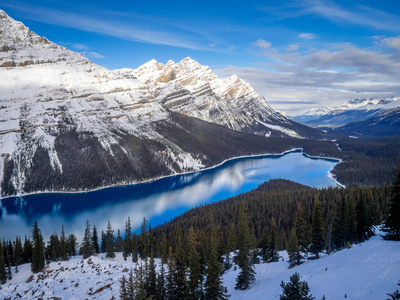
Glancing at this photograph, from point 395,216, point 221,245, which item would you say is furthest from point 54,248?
point 395,216

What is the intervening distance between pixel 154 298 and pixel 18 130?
198851mm

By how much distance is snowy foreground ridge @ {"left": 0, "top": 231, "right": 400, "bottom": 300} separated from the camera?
82.1 feet

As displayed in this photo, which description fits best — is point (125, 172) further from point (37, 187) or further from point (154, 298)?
point (154, 298)

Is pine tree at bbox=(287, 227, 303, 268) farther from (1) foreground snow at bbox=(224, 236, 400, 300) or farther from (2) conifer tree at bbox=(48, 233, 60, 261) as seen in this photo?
(2) conifer tree at bbox=(48, 233, 60, 261)

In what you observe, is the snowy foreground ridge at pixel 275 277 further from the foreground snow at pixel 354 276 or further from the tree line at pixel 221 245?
A: the tree line at pixel 221 245

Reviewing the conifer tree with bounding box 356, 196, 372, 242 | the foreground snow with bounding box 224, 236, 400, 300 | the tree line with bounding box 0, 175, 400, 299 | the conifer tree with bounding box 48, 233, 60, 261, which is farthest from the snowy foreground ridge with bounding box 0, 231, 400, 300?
the conifer tree with bounding box 356, 196, 372, 242

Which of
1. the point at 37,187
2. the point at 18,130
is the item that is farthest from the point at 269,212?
the point at 18,130

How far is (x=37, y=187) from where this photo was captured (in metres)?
158

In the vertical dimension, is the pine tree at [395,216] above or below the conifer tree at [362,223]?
above

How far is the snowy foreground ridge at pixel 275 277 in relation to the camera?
25.0 m

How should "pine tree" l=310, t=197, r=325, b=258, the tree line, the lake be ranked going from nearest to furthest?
the tree line → "pine tree" l=310, t=197, r=325, b=258 → the lake

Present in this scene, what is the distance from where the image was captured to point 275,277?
40.5 m

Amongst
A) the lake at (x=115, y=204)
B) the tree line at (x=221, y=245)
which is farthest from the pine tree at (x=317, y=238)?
the lake at (x=115, y=204)

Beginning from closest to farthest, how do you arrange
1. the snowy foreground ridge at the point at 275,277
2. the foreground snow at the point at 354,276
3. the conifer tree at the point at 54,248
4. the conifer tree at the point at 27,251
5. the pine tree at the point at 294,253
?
the foreground snow at the point at 354,276 → the snowy foreground ridge at the point at 275,277 → the pine tree at the point at 294,253 → the conifer tree at the point at 54,248 → the conifer tree at the point at 27,251
